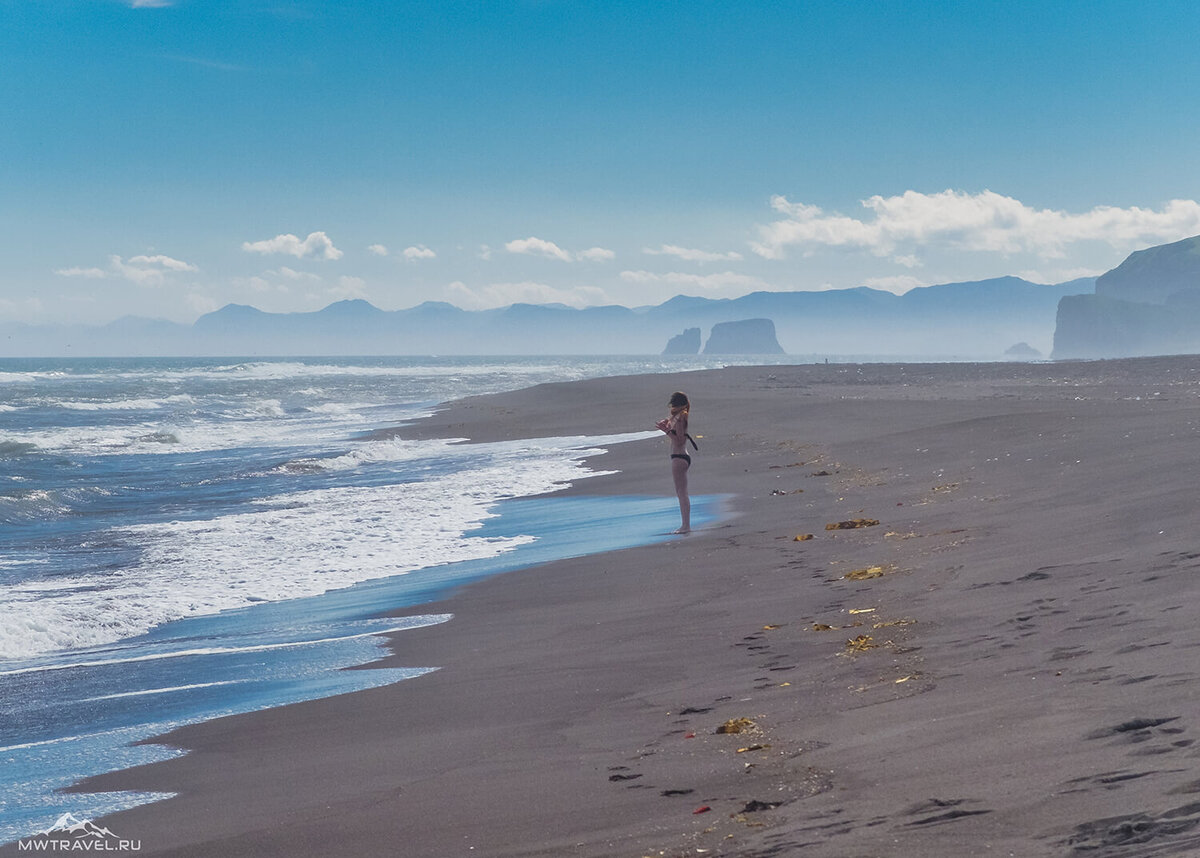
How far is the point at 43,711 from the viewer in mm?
7012

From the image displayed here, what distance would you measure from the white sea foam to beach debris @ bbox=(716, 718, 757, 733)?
6.25 meters

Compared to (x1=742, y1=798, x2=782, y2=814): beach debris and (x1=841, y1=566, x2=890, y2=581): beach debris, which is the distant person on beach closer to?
(x1=841, y1=566, x2=890, y2=581): beach debris

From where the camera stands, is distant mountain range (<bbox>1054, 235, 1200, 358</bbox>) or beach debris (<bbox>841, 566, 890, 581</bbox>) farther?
distant mountain range (<bbox>1054, 235, 1200, 358</bbox>)

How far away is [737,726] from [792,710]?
332 millimetres

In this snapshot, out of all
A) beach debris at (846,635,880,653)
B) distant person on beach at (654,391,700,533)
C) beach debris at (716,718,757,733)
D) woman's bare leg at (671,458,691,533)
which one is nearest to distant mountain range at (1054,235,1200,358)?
distant person on beach at (654,391,700,533)

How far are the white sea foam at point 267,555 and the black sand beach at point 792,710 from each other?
2.20 m

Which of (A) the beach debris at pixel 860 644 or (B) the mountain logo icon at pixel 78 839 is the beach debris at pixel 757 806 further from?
(B) the mountain logo icon at pixel 78 839

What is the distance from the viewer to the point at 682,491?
12.8m

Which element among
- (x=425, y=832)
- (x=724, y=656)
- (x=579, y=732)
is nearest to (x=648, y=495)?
(x=724, y=656)

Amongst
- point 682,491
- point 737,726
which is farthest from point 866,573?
point 682,491

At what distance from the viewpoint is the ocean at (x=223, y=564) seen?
684 centimetres

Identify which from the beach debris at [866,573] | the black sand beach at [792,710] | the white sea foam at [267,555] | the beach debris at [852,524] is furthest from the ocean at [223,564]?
the beach debris at [866,573]

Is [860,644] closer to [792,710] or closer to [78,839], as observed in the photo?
[792,710]

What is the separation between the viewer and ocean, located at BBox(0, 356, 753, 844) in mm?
6844
